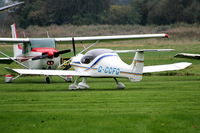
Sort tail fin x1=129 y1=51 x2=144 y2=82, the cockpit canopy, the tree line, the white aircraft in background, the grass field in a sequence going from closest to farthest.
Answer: the grass field, tail fin x1=129 y1=51 x2=144 y2=82, the cockpit canopy, the white aircraft in background, the tree line

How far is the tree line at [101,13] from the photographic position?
61.4 m

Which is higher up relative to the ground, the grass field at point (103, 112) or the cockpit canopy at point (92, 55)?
the cockpit canopy at point (92, 55)

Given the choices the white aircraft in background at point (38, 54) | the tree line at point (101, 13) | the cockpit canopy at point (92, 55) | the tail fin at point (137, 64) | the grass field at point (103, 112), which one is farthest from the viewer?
the tree line at point (101, 13)

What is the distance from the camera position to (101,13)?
228ft

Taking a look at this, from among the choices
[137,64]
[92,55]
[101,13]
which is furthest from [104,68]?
[101,13]

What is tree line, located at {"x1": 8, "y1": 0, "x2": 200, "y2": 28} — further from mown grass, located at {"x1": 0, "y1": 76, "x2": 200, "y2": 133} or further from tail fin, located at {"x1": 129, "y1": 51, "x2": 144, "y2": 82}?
mown grass, located at {"x1": 0, "y1": 76, "x2": 200, "y2": 133}

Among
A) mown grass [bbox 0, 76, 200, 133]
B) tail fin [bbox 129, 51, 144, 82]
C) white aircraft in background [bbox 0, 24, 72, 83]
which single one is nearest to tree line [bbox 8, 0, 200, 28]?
white aircraft in background [bbox 0, 24, 72, 83]

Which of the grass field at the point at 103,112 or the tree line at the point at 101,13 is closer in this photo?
the grass field at the point at 103,112

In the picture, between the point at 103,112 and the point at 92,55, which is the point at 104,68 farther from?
the point at 103,112

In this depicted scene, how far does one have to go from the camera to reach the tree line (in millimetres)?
61406

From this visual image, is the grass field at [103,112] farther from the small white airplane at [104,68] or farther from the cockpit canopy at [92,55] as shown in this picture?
the cockpit canopy at [92,55]

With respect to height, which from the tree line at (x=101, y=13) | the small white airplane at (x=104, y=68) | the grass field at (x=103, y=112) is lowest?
the grass field at (x=103, y=112)

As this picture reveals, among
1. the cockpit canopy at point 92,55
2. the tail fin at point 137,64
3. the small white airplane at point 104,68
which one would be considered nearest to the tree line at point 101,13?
the cockpit canopy at point 92,55

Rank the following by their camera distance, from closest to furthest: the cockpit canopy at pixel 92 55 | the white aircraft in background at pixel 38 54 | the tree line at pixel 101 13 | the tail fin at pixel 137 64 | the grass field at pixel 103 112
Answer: the grass field at pixel 103 112 → the tail fin at pixel 137 64 → the cockpit canopy at pixel 92 55 → the white aircraft in background at pixel 38 54 → the tree line at pixel 101 13
